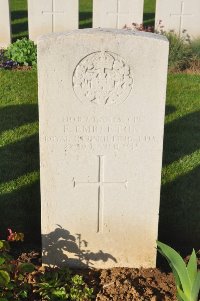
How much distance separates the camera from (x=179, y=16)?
9406 mm

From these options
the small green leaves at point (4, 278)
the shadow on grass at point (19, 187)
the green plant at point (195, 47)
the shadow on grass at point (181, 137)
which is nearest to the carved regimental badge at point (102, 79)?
the small green leaves at point (4, 278)

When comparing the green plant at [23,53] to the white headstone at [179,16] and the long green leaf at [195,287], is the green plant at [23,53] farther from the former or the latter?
the long green leaf at [195,287]

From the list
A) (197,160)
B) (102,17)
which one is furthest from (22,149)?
(102,17)

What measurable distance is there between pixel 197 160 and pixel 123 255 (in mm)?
2096

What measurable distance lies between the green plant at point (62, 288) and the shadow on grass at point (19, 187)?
62 cm

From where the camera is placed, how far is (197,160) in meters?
5.60

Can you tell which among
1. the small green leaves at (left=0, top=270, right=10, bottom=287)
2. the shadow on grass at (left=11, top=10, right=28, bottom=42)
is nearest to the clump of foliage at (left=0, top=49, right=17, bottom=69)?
the shadow on grass at (left=11, top=10, right=28, bottom=42)

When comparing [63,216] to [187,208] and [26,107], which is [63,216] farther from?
[26,107]

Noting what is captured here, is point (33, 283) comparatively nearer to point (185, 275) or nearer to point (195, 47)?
point (185, 275)

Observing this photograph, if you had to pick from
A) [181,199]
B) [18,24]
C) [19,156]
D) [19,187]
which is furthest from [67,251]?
[18,24]

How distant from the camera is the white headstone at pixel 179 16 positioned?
931 cm

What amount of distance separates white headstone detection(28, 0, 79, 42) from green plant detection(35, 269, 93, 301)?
21.6 feet

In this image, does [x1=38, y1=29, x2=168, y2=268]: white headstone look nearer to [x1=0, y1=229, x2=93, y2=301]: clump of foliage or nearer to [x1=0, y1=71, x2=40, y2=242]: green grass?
[x1=0, y1=229, x2=93, y2=301]: clump of foliage

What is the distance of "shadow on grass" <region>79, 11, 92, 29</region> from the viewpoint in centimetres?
1296
